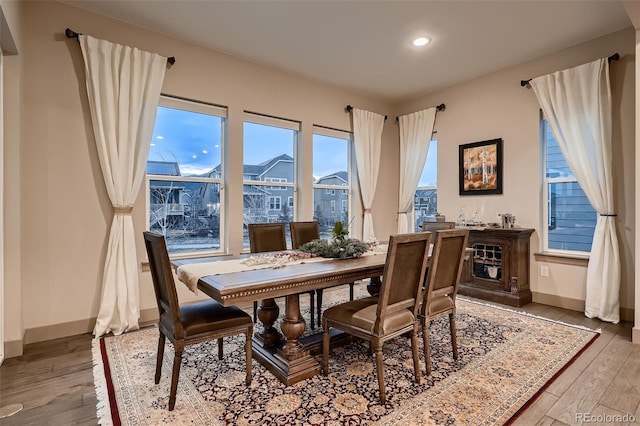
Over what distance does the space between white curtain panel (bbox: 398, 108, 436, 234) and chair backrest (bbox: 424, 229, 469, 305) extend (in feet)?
9.84

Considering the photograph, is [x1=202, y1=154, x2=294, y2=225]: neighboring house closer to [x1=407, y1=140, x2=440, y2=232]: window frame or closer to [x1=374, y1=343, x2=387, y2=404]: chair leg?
[x1=407, y1=140, x2=440, y2=232]: window frame

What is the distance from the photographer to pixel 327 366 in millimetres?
2295

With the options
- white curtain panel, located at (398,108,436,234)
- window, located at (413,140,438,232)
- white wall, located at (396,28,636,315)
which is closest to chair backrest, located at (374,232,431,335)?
white wall, located at (396,28,636,315)

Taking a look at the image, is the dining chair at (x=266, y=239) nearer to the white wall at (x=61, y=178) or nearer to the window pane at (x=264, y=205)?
the window pane at (x=264, y=205)

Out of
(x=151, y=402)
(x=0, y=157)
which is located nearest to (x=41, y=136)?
(x=0, y=157)

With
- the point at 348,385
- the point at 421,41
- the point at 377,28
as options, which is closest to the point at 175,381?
the point at 348,385

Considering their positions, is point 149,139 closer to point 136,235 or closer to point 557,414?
point 136,235

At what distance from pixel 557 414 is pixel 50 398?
3.04 meters

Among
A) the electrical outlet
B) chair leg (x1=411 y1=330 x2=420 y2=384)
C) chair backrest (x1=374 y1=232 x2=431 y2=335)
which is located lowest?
chair leg (x1=411 y1=330 x2=420 y2=384)

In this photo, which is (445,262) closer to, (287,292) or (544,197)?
(287,292)

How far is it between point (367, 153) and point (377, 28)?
2.15 metres

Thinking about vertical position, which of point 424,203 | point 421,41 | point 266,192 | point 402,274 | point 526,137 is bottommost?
point 402,274

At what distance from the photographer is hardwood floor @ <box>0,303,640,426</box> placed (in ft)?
6.13

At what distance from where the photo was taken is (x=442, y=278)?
2465 mm
